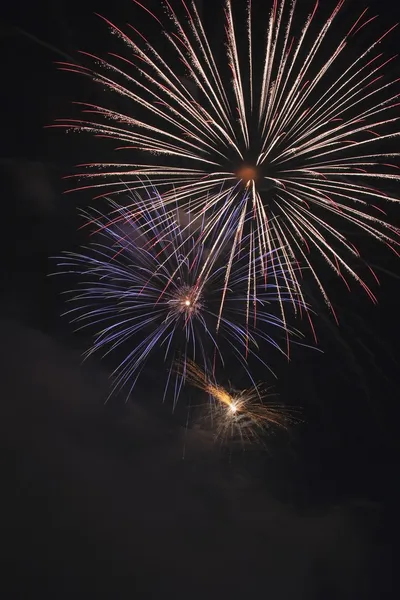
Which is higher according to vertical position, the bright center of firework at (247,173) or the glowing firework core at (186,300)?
the bright center of firework at (247,173)

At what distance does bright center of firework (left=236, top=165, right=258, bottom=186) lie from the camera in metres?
8.05

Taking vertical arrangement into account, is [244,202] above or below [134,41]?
below

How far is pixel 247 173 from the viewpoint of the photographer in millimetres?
8094

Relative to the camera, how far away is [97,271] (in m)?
10.4

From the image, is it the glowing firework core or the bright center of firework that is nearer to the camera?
the bright center of firework

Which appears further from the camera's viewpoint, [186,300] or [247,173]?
[186,300]

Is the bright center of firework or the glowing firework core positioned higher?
the bright center of firework

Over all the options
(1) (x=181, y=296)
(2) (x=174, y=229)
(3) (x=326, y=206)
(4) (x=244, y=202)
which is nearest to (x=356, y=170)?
(3) (x=326, y=206)

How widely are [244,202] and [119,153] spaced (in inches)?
134

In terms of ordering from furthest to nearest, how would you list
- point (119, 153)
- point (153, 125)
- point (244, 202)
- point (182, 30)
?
point (119, 153), point (153, 125), point (244, 202), point (182, 30)

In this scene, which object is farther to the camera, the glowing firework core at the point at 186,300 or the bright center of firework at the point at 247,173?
the glowing firework core at the point at 186,300

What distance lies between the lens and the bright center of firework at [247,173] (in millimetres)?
8047

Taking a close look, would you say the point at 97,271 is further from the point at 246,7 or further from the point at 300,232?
the point at 246,7

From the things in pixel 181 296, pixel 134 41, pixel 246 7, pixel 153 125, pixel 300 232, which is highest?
pixel 246 7
